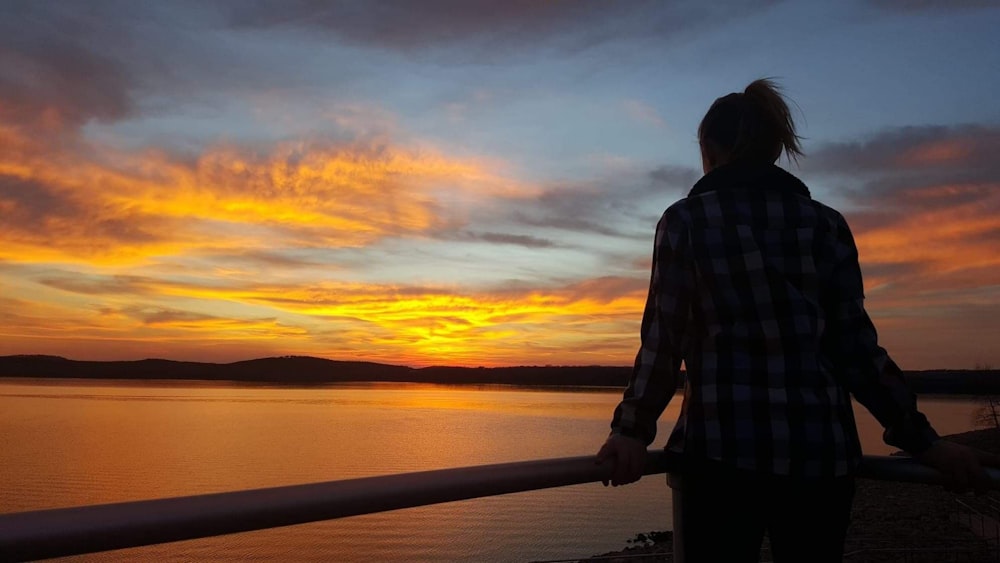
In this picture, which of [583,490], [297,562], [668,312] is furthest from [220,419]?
[668,312]

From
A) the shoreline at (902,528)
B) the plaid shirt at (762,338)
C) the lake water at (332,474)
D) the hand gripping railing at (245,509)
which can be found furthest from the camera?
the lake water at (332,474)

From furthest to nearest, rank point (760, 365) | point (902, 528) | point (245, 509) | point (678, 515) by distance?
1. point (902, 528)
2. point (678, 515)
3. point (760, 365)
4. point (245, 509)

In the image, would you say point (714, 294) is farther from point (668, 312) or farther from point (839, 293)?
point (839, 293)

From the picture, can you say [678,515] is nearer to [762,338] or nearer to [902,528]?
[762,338]

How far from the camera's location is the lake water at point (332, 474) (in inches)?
1035

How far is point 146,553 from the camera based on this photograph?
27.9m

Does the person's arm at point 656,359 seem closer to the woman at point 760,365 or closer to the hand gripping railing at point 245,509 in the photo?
the woman at point 760,365

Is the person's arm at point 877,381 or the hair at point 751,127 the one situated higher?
the hair at point 751,127

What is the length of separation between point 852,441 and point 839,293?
35cm

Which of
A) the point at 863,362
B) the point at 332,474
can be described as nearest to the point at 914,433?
the point at 863,362

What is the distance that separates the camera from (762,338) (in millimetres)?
1598

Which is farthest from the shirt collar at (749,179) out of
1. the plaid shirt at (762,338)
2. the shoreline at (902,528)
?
the shoreline at (902,528)

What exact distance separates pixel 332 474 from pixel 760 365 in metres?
39.1

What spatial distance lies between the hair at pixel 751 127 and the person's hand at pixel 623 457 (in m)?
0.74
